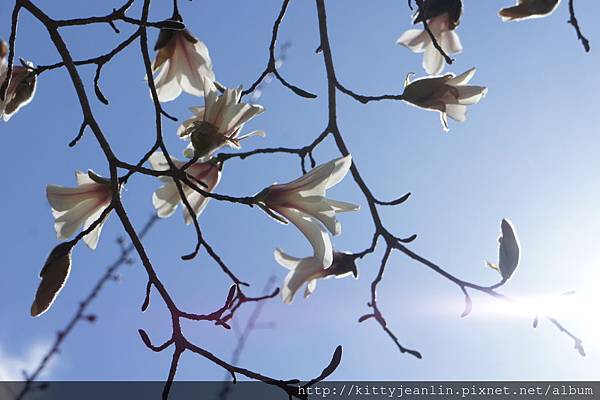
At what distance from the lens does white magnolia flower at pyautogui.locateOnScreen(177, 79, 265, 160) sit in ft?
3.13

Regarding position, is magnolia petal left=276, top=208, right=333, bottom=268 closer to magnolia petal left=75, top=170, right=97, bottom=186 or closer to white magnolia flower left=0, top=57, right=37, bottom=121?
magnolia petal left=75, top=170, right=97, bottom=186

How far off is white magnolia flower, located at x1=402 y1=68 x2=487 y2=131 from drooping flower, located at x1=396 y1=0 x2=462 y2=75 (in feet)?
0.44

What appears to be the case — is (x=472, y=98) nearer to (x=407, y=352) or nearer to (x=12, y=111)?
(x=407, y=352)

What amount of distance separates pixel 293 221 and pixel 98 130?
0.85ft

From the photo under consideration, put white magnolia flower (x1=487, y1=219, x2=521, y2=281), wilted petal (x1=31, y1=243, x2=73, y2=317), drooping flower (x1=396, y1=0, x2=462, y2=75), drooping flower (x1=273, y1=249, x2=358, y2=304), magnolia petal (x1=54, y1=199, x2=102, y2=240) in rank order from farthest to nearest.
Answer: drooping flower (x1=396, y1=0, x2=462, y2=75), drooping flower (x1=273, y1=249, x2=358, y2=304), white magnolia flower (x1=487, y1=219, x2=521, y2=281), magnolia petal (x1=54, y1=199, x2=102, y2=240), wilted petal (x1=31, y1=243, x2=73, y2=317)

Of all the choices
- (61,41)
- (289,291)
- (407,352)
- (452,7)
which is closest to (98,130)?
(61,41)

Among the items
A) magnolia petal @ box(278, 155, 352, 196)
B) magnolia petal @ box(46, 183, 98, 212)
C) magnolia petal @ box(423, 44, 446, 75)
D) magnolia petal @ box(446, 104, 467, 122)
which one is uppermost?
magnolia petal @ box(423, 44, 446, 75)

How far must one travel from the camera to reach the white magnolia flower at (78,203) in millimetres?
894

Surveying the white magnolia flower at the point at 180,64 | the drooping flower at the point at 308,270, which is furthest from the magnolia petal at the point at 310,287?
the white magnolia flower at the point at 180,64

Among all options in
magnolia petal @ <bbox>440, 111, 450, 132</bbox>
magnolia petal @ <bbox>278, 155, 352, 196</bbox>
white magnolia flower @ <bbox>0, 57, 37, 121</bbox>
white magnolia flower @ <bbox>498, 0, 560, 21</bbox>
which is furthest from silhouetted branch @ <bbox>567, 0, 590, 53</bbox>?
white magnolia flower @ <bbox>0, 57, 37, 121</bbox>

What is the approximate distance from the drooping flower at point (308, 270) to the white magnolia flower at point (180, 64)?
32cm

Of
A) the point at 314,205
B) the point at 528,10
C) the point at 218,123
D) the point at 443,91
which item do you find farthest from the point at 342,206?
the point at 528,10

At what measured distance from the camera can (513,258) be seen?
1005 millimetres

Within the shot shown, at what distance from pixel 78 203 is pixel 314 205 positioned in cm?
31
